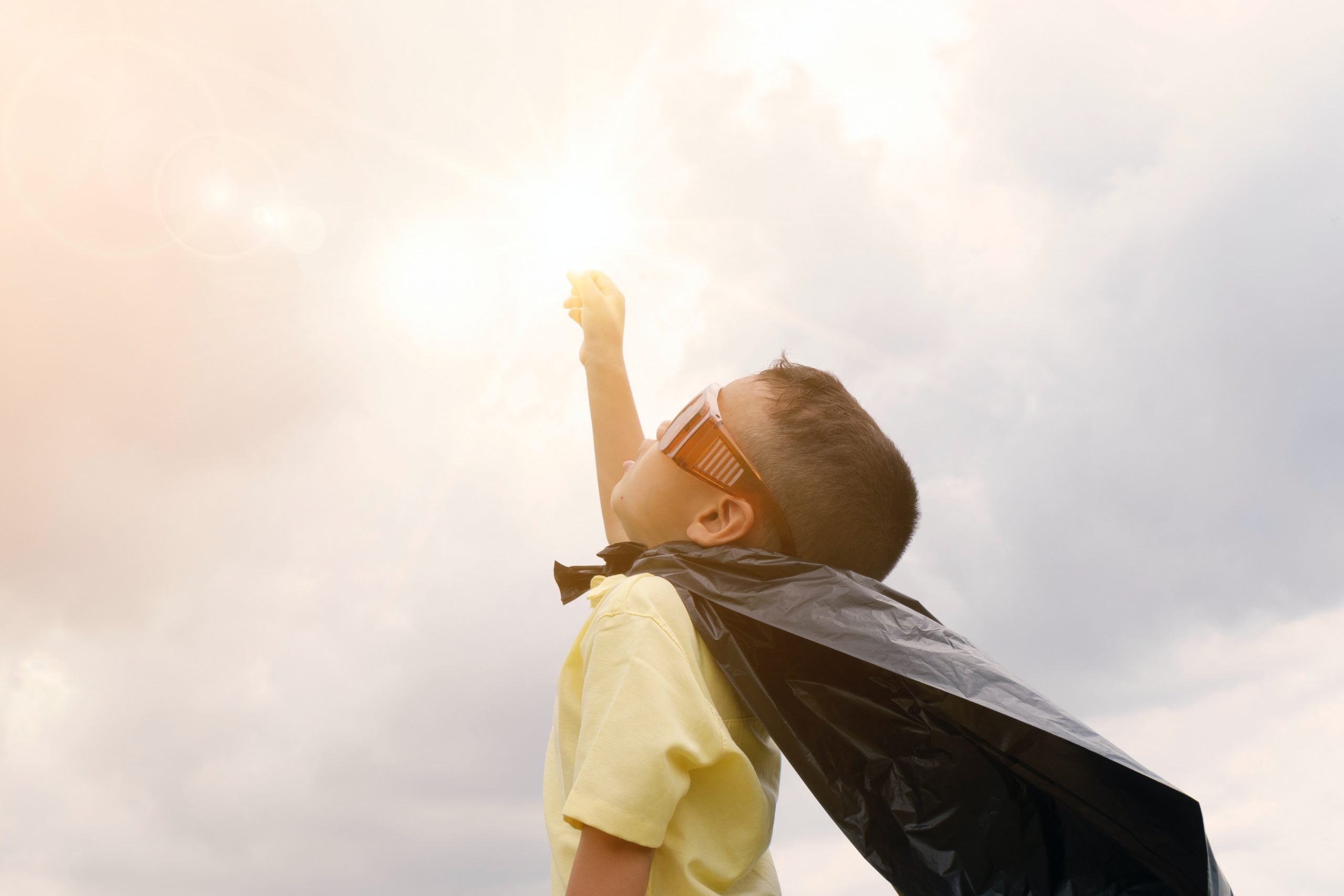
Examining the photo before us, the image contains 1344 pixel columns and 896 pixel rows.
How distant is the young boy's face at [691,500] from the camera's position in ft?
8.59

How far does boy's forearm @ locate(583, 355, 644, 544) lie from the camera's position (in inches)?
138

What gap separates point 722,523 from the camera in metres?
2.64

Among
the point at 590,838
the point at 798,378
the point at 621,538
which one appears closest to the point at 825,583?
the point at 798,378

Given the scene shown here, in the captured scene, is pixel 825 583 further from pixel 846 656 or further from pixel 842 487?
pixel 842 487

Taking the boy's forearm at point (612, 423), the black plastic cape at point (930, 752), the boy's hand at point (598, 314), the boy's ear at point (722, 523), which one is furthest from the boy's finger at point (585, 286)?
the black plastic cape at point (930, 752)

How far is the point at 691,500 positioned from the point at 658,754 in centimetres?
108

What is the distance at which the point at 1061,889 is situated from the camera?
1.90 metres

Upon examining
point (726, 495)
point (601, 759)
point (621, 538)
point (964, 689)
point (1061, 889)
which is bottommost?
point (1061, 889)

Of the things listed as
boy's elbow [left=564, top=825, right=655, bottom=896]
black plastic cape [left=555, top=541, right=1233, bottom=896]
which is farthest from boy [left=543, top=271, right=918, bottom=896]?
black plastic cape [left=555, top=541, right=1233, bottom=896]

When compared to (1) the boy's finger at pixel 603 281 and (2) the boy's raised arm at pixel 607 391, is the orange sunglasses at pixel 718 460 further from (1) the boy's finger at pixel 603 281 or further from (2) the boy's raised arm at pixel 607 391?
(1) the boy's finger at pixel 603 281

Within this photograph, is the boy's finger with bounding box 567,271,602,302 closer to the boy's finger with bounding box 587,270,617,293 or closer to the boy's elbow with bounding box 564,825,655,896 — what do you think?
the boy's finger with bounding box 587,270,617,293

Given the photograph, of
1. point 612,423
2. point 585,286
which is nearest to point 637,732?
point 612,423

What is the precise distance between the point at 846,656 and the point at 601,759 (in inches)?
29.8

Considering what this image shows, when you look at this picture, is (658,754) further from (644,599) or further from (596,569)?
(596,569)
